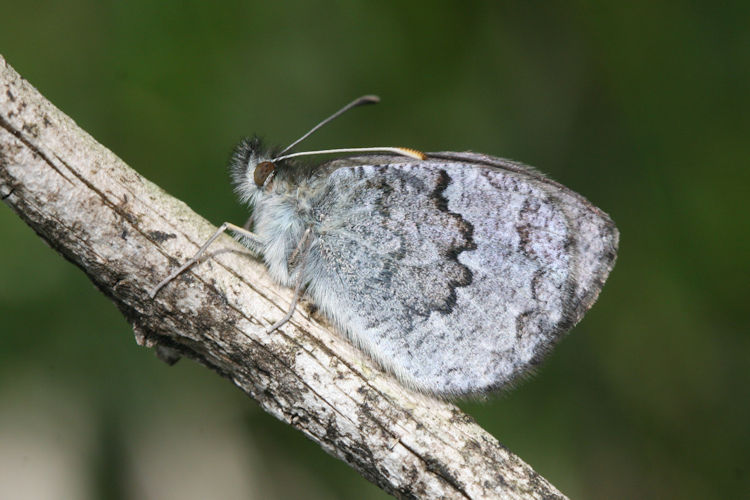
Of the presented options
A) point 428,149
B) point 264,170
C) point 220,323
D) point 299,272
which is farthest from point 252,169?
point 428,149

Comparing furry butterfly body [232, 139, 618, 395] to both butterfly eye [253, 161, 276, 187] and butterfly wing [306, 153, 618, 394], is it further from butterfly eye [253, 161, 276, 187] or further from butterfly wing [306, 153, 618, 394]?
butterfly eye [253, 161, 276, 187]

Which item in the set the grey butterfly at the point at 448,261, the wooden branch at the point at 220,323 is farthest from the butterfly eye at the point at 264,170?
the wooden branch at the point at 220,323

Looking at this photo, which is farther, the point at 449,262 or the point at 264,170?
the point at 264,170

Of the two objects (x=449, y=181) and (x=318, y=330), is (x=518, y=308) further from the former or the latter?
(x=318, y=330)

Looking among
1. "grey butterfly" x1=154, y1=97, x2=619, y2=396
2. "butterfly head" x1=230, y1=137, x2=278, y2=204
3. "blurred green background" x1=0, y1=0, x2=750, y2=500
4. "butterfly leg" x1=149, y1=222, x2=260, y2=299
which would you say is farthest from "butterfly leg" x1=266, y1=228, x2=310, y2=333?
"blurred green background" x1=0, y1=0, x2=750, y2=500

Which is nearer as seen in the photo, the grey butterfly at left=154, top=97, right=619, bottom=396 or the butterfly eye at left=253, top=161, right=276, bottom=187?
the grey butterfly at left=154, top=97, right=619, bottom=396

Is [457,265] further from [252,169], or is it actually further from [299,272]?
[252,169]
